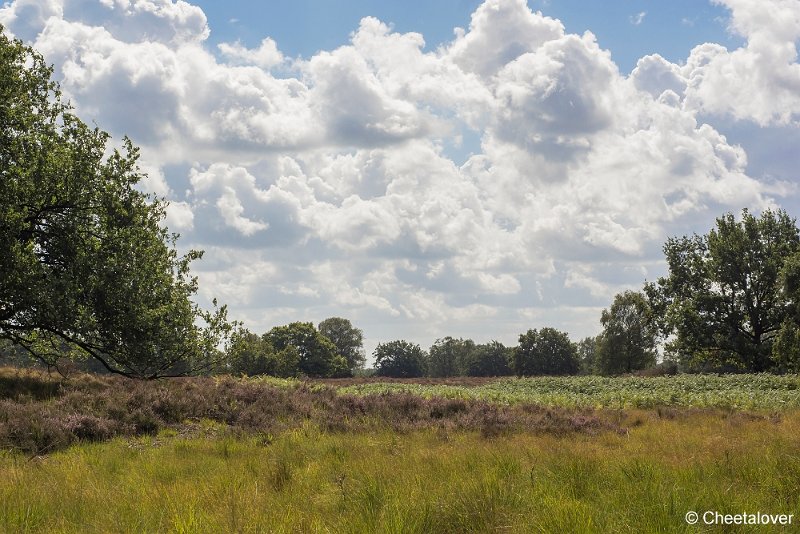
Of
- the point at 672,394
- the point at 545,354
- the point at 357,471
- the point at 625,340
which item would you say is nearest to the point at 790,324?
the point at 672,394

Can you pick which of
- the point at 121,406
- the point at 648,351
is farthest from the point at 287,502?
the point at 648,351

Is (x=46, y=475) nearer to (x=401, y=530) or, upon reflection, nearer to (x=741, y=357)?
(x=401, y=530)

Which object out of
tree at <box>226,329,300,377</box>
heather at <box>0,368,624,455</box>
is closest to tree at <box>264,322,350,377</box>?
tree at <box>226,329,300,377</box>

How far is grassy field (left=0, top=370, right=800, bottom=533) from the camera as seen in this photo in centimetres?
493

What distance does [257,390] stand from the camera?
19359 mm

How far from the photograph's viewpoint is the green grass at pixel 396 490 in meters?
4.84

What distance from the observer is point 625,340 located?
71812 mm

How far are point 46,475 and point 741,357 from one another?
5192 centimetres

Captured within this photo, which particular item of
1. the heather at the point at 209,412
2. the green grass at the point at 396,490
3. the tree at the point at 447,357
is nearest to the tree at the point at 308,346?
the tree at the point at 447,357

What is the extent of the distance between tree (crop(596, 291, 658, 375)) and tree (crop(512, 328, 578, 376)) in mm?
22138

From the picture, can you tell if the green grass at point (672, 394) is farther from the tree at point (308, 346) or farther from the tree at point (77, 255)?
the tree at point (308, 346)

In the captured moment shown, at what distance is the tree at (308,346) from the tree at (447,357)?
46.7 meters

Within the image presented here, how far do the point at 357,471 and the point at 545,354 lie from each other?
92421 mm

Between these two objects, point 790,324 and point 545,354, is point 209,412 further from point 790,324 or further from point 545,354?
point 545,354
